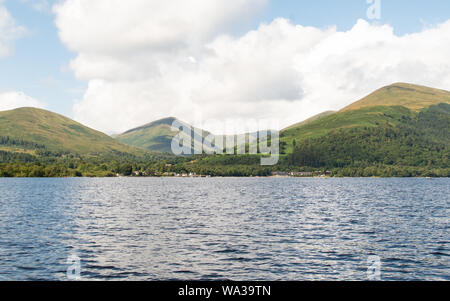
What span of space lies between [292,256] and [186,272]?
41.7 ft

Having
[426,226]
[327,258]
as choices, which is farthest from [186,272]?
[426,226]

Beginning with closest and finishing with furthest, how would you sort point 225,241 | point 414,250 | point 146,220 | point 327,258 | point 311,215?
point 327,258 < point 414,250 < point 225,241 < point 146,220 < point 311,215

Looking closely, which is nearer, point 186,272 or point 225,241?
point 186,272

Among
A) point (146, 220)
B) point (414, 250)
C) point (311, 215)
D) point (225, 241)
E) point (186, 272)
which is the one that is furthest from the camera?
point (311, 215)

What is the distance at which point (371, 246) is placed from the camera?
4844 centimetres

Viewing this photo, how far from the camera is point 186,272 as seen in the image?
35406 millimetres

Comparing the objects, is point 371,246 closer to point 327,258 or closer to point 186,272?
point 327,258
